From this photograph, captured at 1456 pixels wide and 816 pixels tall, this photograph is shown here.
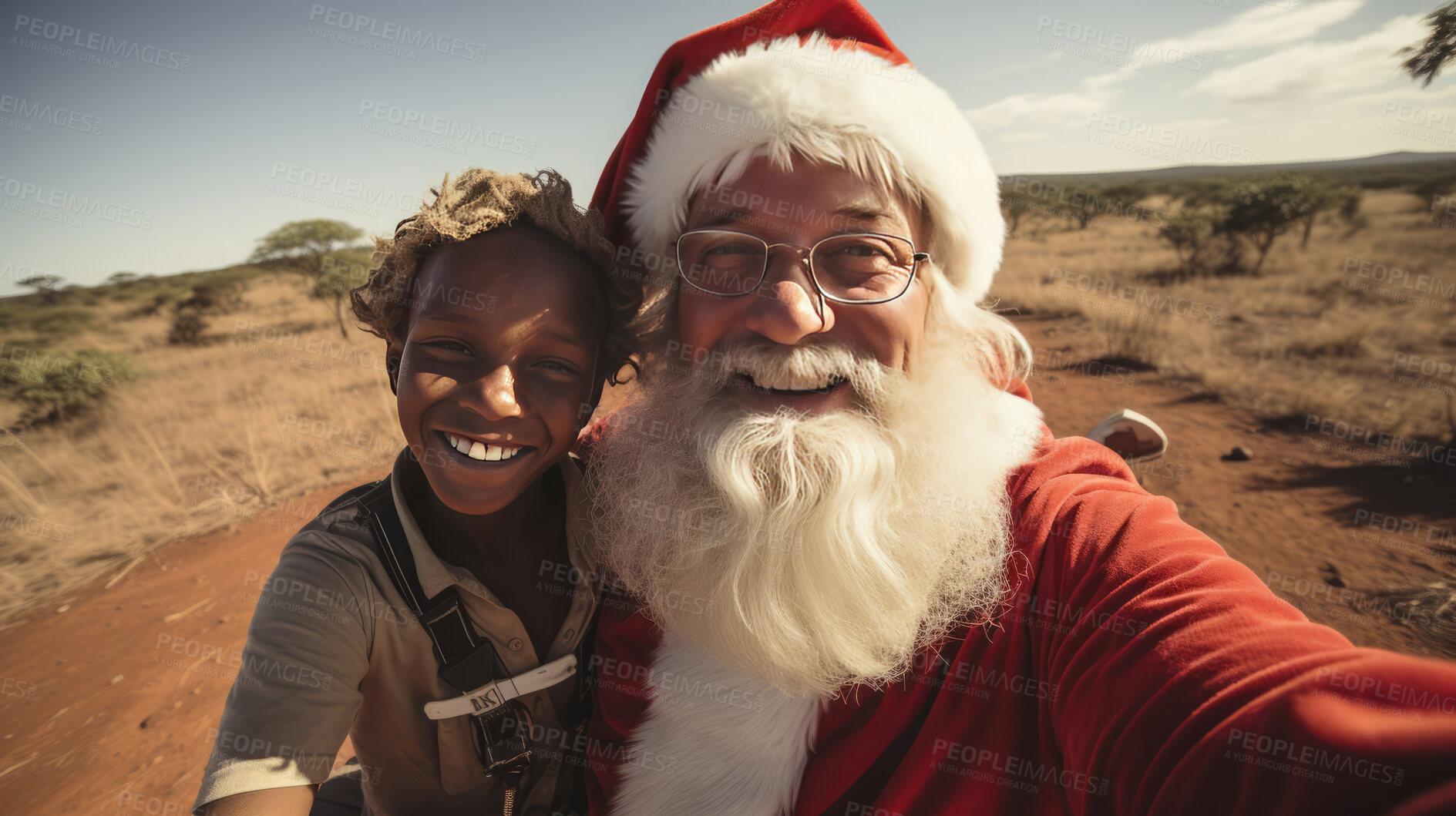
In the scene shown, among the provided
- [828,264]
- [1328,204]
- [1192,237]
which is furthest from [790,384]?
[1328,204]

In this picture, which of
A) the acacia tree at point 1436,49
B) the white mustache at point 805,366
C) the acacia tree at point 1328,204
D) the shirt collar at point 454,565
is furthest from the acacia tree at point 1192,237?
the shirt collar at point 454,565

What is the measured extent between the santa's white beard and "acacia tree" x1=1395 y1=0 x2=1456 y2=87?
14325 mm

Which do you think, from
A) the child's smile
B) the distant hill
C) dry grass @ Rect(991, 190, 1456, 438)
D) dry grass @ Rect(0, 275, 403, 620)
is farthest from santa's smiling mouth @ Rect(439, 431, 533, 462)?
the distant hill

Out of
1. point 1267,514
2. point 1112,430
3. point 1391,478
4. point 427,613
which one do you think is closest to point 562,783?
point 427,613

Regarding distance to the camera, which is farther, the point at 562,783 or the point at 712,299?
the point at 562,783

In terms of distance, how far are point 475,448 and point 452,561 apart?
398mm

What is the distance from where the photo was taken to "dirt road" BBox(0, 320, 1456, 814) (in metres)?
3.50

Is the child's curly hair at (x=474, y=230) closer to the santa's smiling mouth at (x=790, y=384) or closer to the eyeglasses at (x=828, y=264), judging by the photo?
the eyeglasses at (x=828, y=264)

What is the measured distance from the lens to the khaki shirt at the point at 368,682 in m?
1.35

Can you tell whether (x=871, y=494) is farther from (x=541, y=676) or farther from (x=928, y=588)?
(x=541, y=676)

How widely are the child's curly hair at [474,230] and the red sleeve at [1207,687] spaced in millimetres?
1413

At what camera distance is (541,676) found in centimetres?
168

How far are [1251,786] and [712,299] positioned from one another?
4.82ft

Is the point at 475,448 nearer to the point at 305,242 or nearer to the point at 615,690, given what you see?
the point at 615,690
